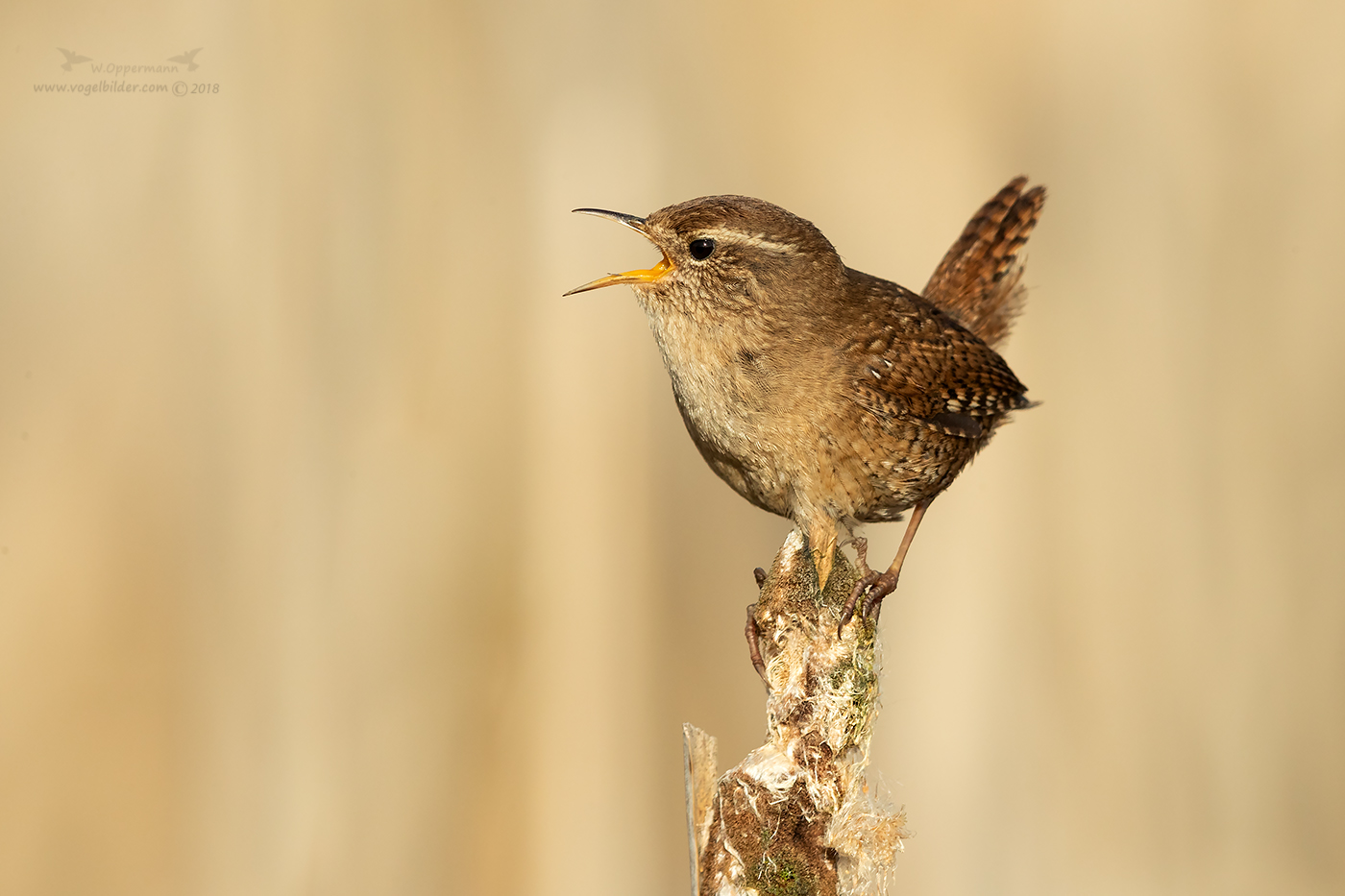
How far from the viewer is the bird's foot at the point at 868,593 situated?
5.66 ft

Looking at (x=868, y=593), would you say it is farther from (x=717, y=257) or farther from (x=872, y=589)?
(x=717, y=257)

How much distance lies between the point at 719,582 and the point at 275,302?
1878mm

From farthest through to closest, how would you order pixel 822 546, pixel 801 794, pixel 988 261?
pixel 988 261 → pixel 822 546 → pixel 801 794

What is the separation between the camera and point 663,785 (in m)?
3.80

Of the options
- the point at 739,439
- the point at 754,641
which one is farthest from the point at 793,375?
the point at 754,641

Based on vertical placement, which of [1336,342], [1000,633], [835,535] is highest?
[1336,342]

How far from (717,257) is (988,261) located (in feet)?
4.20

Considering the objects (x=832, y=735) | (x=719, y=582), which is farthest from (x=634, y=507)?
(x=832, y=735)

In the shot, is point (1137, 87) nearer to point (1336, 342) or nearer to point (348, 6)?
point (1336, 342)

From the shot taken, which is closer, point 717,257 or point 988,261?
point 717,257

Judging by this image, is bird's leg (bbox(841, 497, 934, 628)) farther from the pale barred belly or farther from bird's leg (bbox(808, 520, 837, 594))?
the pale barred belly

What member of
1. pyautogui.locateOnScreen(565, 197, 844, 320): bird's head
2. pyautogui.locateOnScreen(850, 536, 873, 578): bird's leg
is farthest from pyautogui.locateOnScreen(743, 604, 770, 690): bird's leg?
pyautogui.locateOnScreen(565, 197, 844, 320): bird's head

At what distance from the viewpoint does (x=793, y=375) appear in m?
2.12

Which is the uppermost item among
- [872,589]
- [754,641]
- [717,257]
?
[717,257]
